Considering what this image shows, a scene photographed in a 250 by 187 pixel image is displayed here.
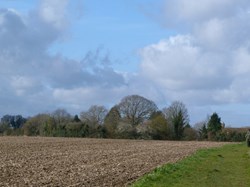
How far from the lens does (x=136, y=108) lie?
118 meters

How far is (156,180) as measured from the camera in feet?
61.5

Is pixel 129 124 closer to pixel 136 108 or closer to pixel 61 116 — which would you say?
pixel 136 108

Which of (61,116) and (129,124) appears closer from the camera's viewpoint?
(129,124)

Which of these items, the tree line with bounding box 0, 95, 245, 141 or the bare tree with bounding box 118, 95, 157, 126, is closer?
the tree line with bounding box 0, 95, 245, 141

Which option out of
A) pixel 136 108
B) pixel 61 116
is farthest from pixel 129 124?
pixel 61 116

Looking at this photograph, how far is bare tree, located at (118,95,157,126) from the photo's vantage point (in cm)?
11575

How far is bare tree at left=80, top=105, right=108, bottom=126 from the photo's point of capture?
121125 mm

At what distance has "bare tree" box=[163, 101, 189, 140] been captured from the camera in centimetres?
11375

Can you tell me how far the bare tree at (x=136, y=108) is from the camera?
4557 inches

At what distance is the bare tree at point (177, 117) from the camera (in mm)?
113750

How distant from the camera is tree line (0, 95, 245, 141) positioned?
107750 mm

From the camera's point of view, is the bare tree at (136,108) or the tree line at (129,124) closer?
the tree line at (129,124)

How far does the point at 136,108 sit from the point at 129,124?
8.02m

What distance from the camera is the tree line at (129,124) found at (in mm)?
107750
